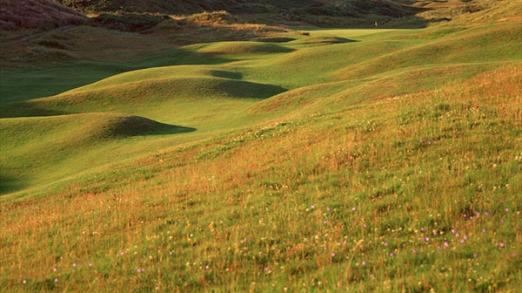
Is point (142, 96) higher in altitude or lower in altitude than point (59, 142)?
higher

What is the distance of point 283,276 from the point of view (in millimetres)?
8234

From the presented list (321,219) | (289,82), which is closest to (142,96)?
(289,82)

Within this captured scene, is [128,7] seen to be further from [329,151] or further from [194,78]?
[329,151]

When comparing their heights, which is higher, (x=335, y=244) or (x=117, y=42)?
(x=117, y=42)

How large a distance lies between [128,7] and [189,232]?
421 ft

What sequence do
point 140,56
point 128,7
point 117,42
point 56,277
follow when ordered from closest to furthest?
1. point 56,277
2. point 140,56
3. point 117,42
4. point 128,7

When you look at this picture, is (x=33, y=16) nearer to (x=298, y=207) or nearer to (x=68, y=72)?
(x=68, y=72)

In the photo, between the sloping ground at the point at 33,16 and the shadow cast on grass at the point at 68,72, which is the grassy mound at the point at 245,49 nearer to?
the shadow cast on grass at the point at 68,72

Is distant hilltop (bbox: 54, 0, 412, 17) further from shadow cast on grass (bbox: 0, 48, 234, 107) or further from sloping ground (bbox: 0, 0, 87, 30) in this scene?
shadow cast on grass (bbox: 0, 48, 234, 107)

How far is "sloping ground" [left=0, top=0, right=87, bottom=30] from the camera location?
81312 mm

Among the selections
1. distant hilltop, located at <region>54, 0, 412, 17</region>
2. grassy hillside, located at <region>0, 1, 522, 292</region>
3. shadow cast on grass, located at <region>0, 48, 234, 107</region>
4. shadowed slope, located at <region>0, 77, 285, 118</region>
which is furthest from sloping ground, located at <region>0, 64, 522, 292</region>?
distant hilltop, located at <region>54, 0, 412, 17</region>

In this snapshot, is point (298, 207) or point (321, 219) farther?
point (298, 207)

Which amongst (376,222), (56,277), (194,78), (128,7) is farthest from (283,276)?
(128,7)

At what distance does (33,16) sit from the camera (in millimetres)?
84688
